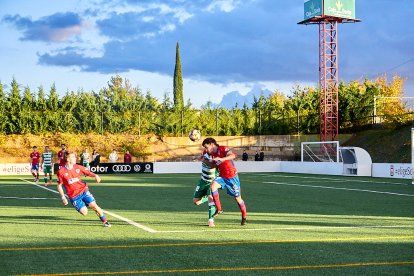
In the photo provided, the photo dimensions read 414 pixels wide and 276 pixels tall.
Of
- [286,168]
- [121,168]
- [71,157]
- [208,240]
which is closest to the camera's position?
[208,240]

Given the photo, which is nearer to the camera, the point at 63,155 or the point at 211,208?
the point at 211,208

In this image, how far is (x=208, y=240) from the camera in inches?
446

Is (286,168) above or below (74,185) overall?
below

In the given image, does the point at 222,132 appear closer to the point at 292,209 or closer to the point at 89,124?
the point at 89,124

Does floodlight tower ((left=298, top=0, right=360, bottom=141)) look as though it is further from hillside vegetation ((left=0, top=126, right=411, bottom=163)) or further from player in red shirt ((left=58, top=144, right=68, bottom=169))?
player in red shirt ((left=58, top=144, right=68, bottom=169))

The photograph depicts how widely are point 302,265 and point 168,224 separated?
17.9ft

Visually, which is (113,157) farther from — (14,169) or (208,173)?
(208,173)

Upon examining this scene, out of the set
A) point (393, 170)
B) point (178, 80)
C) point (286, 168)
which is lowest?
point (286, 168)

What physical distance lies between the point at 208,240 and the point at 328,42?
164 feet

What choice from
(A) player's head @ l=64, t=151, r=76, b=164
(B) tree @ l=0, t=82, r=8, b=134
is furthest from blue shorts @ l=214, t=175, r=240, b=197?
(B) tree @ l=0, t=82, r=8, b=134

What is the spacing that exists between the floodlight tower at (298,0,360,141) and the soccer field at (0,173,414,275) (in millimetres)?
40909

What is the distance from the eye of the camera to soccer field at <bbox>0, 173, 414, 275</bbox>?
875 centimetres

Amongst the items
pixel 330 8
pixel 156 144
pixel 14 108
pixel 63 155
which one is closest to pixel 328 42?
pixel 330 8

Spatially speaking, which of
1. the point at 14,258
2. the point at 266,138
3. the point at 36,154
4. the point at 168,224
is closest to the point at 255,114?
the point at 266,138
